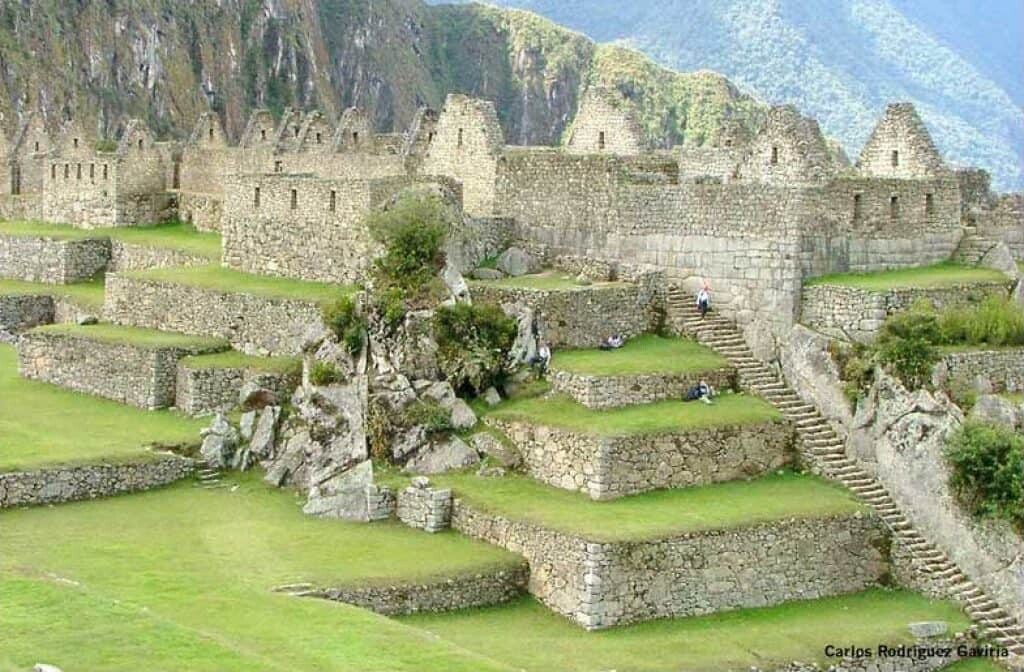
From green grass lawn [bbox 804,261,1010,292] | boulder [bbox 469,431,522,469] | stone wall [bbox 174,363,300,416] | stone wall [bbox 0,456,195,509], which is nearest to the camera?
boulder [bbox 469,431,522,469]

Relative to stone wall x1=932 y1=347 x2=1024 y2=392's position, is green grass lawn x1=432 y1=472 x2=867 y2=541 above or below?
below

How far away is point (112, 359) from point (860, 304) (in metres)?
14.0

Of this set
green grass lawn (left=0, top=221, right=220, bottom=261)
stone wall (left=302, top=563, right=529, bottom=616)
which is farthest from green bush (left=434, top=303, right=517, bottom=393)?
green grass lawn (left=0, top=221, right=220, bottom=261)

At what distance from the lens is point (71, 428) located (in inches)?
1356

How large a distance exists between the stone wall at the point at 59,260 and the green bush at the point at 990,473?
26.3 meters

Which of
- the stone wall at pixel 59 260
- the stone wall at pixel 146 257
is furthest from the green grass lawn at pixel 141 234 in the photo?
the stone wall at pixel 59 260

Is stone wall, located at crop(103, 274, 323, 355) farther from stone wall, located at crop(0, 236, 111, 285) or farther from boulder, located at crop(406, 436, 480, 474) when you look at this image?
stone wall, located at crop(0, 236, 111, 285)

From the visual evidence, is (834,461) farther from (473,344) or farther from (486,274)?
(486,274)

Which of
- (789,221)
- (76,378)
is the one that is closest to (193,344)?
(76,378)

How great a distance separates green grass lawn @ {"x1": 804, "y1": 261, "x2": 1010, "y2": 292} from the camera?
32.6 metres

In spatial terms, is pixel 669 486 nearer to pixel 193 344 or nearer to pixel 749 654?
pixel 749 654

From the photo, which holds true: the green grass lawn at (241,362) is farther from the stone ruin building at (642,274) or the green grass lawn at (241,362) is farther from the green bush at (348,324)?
the green bush at (348,324)

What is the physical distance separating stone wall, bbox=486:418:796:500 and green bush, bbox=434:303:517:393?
3.41ft

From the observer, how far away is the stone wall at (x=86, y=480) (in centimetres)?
3055
